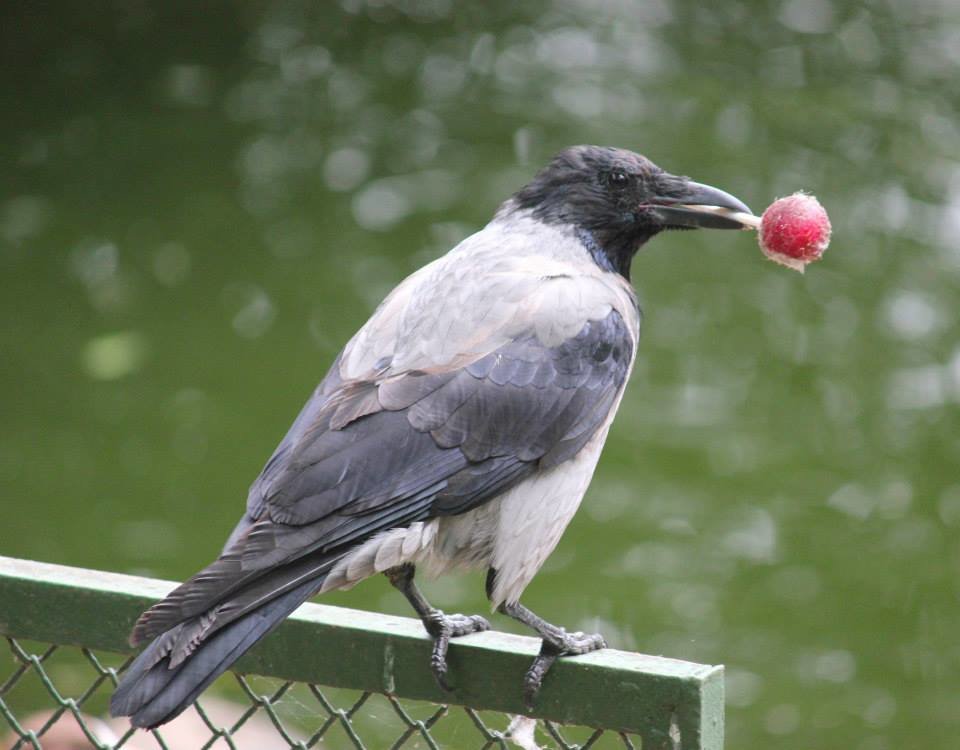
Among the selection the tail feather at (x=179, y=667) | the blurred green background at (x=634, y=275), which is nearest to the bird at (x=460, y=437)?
the tail feather at (x=179, y=667)

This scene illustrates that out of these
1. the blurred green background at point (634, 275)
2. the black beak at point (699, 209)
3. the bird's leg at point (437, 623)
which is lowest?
the blurred green background at point (634, 275)

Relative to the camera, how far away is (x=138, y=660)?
262cm

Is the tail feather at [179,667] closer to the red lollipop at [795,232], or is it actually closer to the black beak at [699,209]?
the red lollipop at [795,232]

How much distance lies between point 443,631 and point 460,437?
1.68 ft

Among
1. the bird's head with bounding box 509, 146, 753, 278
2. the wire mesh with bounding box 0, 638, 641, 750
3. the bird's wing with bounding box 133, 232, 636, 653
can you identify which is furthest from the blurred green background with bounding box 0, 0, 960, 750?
the bird's wing with bounding box 133, 232, 636, 653

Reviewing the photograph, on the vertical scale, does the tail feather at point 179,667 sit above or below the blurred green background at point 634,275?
above

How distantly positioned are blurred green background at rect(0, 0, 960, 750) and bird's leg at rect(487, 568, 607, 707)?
278 cm

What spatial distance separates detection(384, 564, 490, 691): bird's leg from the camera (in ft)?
8.60

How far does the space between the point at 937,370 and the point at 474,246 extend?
13.0 feet

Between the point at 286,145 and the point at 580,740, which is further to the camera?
the point at 286,145

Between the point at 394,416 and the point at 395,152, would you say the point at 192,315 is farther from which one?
the point at 394,416

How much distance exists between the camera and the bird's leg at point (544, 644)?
2539 mm

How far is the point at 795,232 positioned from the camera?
3430 mm

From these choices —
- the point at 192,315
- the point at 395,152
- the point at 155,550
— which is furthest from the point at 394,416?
the point at 395,152
